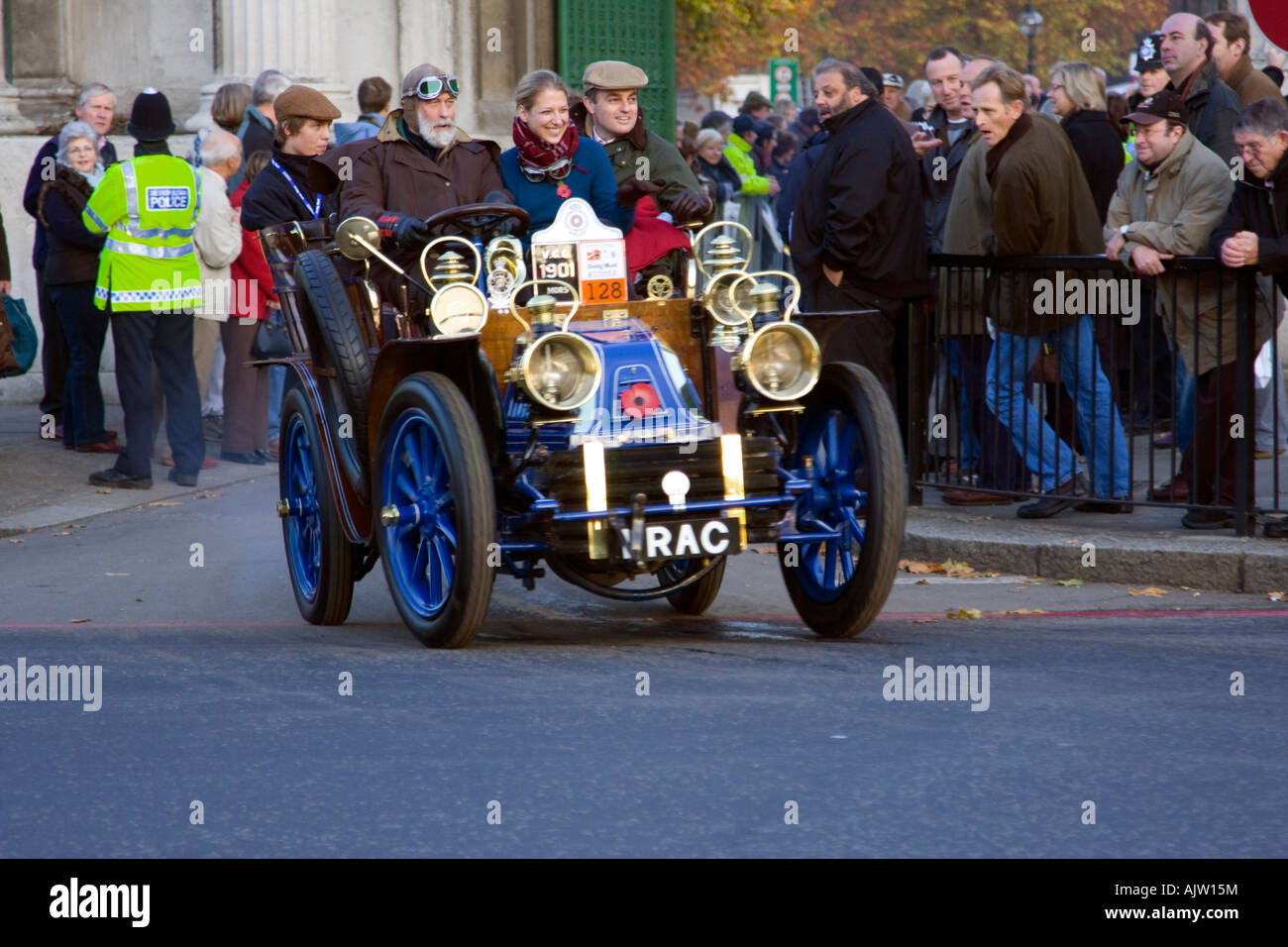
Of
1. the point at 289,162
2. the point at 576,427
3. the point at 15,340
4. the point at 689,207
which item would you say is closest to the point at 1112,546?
the point at 689,207

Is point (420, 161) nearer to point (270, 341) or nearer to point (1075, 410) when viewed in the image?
point (1075, 410)

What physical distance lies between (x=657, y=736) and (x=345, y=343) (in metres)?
2.55

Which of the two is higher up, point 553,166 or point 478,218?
point 553,166

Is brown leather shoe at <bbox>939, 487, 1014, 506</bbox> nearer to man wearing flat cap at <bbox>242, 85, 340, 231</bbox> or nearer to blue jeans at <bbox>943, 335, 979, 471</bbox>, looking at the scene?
blue jeans at <bbox>943, 335, 979, 471</bbox>

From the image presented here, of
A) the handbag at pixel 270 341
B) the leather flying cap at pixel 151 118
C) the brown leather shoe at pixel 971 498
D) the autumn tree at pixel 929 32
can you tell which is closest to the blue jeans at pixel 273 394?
the handbag at pixel 270 341

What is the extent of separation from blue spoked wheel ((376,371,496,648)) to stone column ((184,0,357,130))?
29.6 feet

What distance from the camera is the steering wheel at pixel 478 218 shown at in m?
7.30

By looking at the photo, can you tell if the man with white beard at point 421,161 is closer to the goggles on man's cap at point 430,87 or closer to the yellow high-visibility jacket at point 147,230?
the goggles on man's cap at point 430,87

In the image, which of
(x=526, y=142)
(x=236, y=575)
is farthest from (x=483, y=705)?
(x=236, y=575)

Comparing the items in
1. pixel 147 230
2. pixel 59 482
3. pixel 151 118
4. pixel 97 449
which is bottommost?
pixel 59 482

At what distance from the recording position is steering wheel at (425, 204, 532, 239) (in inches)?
287

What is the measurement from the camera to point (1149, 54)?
12812 mm

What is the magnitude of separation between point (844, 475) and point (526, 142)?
80.9 inches
